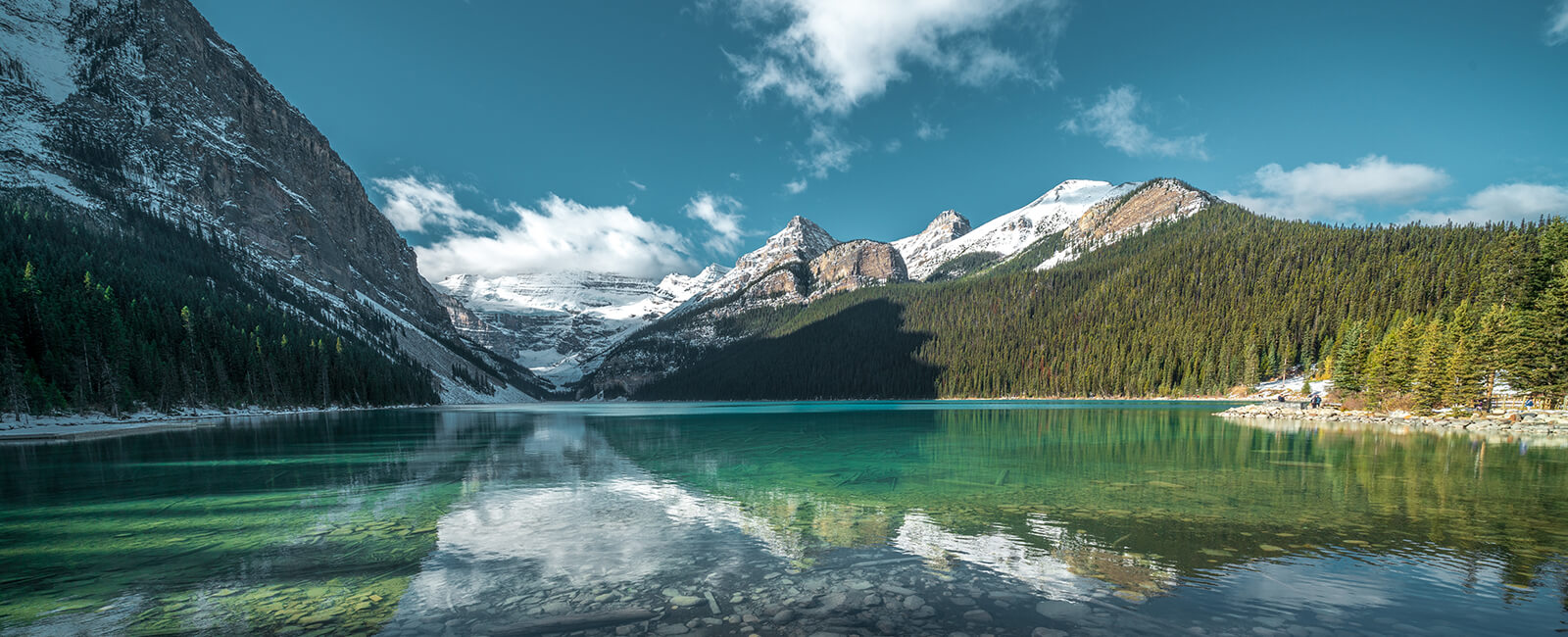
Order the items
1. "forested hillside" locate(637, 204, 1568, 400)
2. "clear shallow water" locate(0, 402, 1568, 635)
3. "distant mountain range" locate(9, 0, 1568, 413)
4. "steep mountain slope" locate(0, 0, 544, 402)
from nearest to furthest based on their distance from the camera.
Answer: "clear shallow water" locate(0, 402, 1568, 635)
"forested hillside" locate(637, 204, 1568, 400)
"distant mountain range" locate(9, 0, 1568, 413)
"steep mountain slope" locate(0, 0, 544, 402)

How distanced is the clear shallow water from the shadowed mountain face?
4842 inches

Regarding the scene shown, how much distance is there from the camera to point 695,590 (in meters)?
9.33

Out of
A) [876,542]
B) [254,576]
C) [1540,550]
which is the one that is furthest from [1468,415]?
[254,576]

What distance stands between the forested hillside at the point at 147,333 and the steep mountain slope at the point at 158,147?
16.9m

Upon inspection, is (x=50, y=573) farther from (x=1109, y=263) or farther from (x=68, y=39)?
(x=68, y=39)

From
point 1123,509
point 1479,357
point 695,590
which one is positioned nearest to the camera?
Answer: point 695,590

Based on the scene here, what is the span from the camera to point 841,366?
164 metres

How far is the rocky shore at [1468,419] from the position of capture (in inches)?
1398

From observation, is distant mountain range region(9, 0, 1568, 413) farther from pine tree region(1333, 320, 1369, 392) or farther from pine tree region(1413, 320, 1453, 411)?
pine tree region(1333, 320, 1369, 392)

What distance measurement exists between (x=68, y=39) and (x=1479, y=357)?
29737cm

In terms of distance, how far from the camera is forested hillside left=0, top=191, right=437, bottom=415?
4972cm

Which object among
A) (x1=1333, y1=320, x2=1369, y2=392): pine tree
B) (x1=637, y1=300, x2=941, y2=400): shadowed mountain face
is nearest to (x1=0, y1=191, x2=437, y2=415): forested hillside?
(x1=637, y1=300, x2=941, y2=400): shadowed mountain face

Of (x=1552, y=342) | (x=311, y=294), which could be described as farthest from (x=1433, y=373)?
(x=311, y=294)

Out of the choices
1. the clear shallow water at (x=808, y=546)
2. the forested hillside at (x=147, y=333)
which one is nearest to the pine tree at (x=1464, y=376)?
the clear shallow water at (x=808, y=546)
